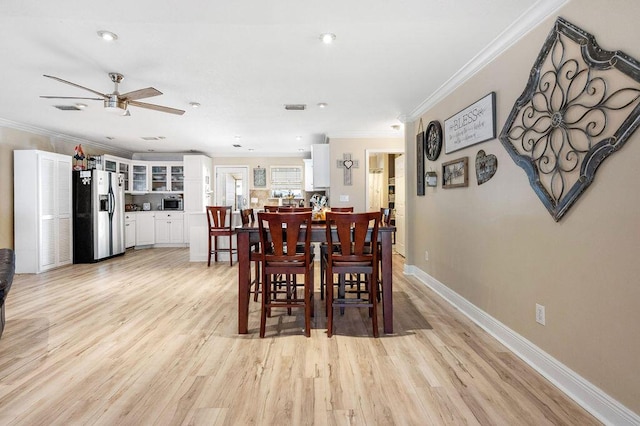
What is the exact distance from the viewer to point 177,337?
113 inches

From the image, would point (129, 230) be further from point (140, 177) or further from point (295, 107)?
point (295, 107)

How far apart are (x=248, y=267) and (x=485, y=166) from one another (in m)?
2.22

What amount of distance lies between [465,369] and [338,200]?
445 centimetres

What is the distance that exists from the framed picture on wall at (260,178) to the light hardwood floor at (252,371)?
571 centimetres

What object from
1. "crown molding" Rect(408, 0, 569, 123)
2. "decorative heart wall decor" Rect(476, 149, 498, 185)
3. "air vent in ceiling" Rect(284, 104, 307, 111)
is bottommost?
"decorative heart wall decor" Rect(476, 149, 498, 185)

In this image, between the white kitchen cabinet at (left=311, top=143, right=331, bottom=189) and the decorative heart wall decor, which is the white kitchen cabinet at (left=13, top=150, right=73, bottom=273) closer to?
the white kitchen cabinet at (left=311, top=143, right=331, bottom=189)

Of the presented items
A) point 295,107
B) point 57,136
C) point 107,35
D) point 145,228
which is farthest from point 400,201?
point 57,136

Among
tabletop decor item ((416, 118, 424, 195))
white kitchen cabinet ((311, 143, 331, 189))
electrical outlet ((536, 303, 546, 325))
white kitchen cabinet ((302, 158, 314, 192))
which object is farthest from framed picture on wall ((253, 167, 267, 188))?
electrical outlet ((536, 303, 546, 325))

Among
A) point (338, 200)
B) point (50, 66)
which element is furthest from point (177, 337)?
point (338, 200)

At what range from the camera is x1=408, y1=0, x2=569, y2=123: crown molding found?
2.21 metres

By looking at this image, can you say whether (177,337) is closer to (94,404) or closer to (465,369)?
(94,404)

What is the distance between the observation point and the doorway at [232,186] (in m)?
9.26

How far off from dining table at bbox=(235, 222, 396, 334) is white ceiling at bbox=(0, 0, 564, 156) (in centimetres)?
153

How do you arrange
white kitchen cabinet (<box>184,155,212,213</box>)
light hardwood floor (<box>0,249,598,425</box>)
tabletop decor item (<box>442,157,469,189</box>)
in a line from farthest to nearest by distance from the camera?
white kitchen cabinet (<box>184,155,212,213</box>) → tabletop decor item (<box>442,157,469,189</box>) → light hardwood floor (<box>0,249,598,425</box>)
